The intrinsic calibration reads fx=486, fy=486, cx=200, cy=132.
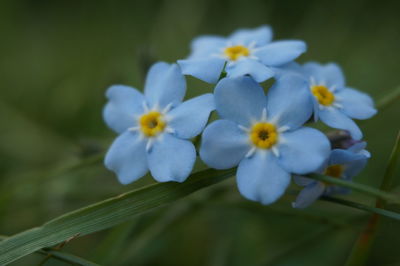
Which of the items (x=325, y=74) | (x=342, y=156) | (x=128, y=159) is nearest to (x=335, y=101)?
(x=325, y=74)

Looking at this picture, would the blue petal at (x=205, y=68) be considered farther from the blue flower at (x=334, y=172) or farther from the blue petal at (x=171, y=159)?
the blue flower at (x=334, y=172)

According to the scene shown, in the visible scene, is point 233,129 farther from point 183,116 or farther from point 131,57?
point 131,57

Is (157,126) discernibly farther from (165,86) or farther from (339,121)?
(339,121)

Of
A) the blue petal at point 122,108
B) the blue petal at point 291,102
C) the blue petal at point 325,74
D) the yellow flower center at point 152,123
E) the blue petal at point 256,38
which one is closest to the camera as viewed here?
the blue petal at point 291,102

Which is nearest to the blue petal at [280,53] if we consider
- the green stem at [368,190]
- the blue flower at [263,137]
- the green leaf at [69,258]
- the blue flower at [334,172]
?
the blue flower at [263,137]

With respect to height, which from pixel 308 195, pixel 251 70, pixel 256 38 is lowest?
pixel 308 195

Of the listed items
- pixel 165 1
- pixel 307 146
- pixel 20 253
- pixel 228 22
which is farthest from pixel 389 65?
pixel 20 253

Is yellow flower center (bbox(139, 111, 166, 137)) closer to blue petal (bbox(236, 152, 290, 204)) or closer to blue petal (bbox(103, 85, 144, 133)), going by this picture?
blue petal (bbox(103, 85, 144, 133))
